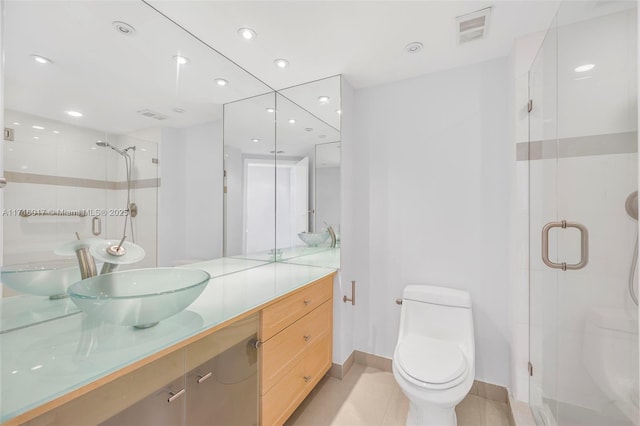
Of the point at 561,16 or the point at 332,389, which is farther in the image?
the point at 332,389

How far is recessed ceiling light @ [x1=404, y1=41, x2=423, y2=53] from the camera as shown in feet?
5.64

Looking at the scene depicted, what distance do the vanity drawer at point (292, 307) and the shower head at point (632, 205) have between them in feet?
4.83

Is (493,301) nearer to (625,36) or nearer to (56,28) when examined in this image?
(625,36)

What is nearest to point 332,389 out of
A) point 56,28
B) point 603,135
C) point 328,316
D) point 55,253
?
point 328,316

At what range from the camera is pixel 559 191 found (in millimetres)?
1396

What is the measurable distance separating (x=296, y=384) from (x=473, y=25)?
2.31 metres

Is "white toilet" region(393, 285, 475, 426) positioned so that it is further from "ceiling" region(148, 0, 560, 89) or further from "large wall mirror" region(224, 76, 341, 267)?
"ceiling" region(148, 0, 560, 89)

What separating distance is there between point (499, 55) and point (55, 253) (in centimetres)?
269

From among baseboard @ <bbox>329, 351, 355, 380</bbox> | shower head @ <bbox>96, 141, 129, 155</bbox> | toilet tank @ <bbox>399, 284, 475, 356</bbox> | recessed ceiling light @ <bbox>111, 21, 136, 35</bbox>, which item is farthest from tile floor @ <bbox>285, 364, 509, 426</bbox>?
recessed ceiling light @ <bbox>111, 21, 136, 35</bbox>

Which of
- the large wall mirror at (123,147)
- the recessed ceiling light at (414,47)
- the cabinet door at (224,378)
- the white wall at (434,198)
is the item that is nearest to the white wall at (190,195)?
the large wall mirror at (123,147)

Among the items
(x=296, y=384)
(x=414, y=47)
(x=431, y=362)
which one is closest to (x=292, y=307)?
(x=296, y=384)

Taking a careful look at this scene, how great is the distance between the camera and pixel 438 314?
1.90 m

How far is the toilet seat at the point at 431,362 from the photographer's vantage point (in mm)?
1415

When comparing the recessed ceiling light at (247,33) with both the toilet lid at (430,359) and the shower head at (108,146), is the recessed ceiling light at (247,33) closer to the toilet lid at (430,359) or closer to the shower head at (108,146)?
the shower head at (108,146)
